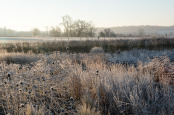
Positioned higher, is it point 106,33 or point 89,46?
point 106,33

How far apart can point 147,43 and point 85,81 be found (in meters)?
16.4

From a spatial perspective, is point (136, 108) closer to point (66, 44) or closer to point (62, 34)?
point (66, 44)

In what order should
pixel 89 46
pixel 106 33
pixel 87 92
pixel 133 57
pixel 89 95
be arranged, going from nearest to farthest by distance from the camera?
pixel 87 92 < pixel 89 95 < pixel 133 57 < pixel 89 46 < pixel 106 33

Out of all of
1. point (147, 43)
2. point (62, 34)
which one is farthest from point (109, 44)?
point (62, 34)

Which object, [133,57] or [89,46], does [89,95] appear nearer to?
[133,57]

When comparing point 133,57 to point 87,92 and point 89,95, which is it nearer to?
point 89,95

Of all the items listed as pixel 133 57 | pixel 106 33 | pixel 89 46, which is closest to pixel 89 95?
pixel 133 57

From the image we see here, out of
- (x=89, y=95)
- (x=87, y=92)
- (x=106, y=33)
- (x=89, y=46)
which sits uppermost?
(x=106, y=33)

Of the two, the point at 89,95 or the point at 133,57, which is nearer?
A: the point at 89,95

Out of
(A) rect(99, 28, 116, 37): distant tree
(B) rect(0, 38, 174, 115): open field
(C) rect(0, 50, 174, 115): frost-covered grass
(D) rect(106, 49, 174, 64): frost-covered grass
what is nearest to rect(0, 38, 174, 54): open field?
(D) rect(106, 49, 174, 64): frost-covered grass

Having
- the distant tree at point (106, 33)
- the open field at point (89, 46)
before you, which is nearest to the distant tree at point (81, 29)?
the distant tree at point (106, 33)

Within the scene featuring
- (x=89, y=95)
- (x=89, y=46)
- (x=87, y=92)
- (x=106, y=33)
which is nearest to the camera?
(x=87, y=92)

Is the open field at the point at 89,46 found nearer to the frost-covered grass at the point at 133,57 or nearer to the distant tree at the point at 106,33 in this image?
the frost-covered grass at the point at 133,57

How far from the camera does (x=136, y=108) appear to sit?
353 centimetres
